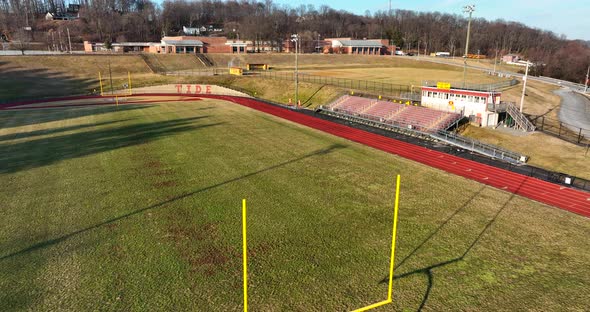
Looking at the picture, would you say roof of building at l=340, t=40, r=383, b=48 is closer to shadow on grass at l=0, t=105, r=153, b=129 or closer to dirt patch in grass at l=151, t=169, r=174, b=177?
shadow on grass at l=0, t=105, r=153, b=129

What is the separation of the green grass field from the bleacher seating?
11.2 metres

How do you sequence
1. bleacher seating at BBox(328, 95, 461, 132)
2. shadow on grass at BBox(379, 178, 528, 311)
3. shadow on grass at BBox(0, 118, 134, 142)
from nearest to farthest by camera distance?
1. shadow on grass at BBox(379, 178, 528, 311)
2. shadow on grass at BBox(0, 118, 134, 142)
3. bleacher seating at BBox(328, 95, 461, 132)

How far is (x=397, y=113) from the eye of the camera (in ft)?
139

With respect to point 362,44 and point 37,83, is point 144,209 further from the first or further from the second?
point 362,44

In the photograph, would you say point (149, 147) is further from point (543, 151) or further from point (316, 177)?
point (543, 151)

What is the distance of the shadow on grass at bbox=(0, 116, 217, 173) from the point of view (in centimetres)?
2678

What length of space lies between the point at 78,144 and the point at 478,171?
1230 inches

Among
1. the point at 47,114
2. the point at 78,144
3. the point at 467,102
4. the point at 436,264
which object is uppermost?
the point at 467,102

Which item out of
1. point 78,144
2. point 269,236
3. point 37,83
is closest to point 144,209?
point 269,236

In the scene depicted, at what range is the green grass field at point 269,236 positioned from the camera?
1226 cm

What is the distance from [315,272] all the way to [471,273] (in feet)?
18.6

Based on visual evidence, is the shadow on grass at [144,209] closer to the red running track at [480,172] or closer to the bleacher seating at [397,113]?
the red running track at [480,172]

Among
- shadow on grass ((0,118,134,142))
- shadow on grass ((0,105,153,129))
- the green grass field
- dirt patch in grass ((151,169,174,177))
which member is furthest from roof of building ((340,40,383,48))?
dirt patch in grass ((151,169,174,177))

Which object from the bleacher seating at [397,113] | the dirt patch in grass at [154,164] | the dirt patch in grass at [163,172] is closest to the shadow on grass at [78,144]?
the dirt patch in grass at [154,164]
